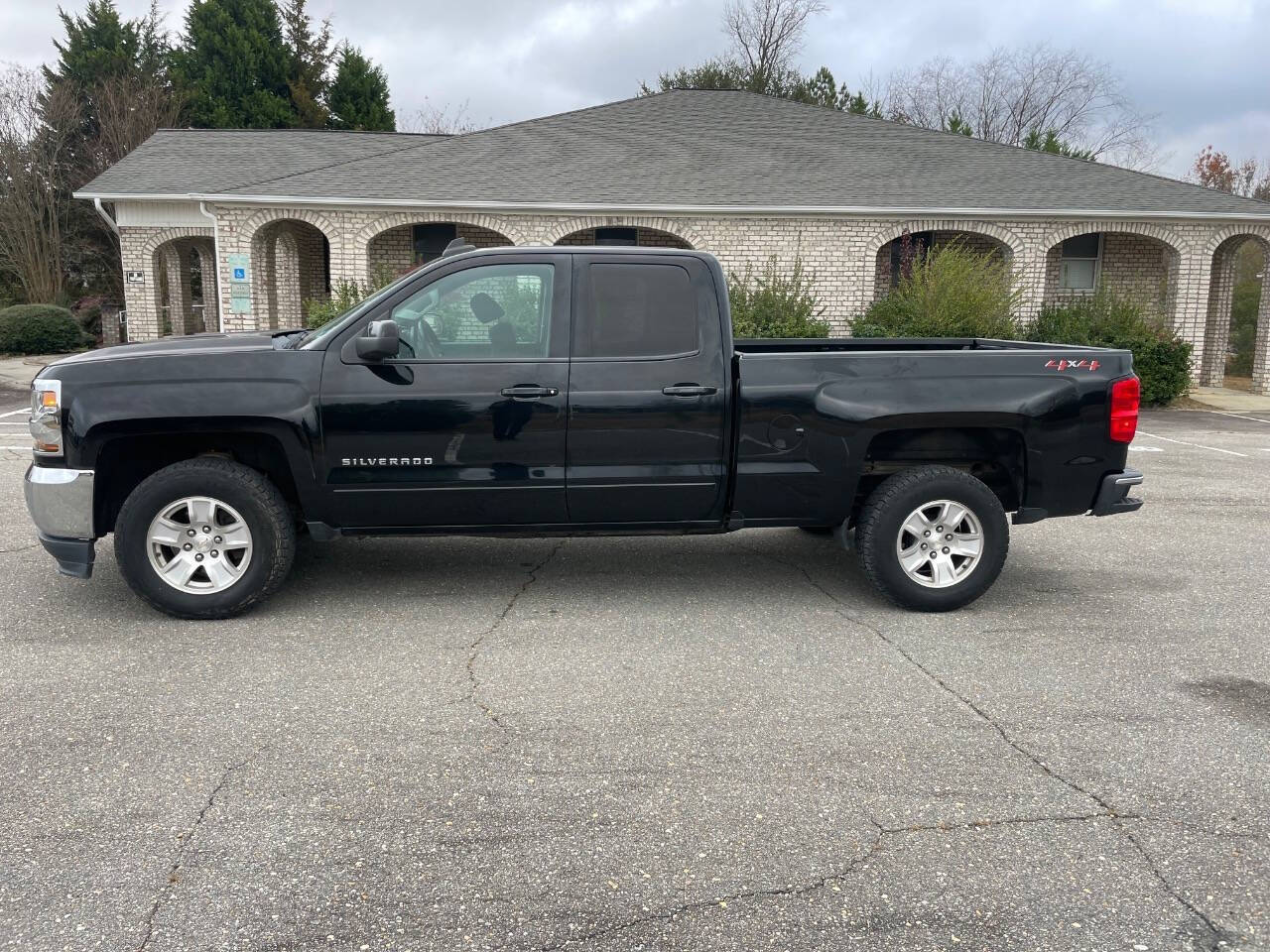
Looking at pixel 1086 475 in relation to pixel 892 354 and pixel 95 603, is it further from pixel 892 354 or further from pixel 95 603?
pixel 95 603

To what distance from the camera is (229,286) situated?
60.8 ft

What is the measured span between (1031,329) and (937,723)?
16.1 m

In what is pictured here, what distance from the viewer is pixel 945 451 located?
5.77 meters

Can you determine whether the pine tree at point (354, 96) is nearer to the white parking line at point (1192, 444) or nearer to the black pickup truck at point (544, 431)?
the white parking line at point (1192, 444)

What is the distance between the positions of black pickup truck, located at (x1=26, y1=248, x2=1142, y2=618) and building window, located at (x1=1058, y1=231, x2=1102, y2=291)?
17297mm

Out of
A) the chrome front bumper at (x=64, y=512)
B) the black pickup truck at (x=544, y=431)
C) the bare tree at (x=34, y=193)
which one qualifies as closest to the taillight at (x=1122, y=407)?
the black pickup truck at (x=544, y=431)

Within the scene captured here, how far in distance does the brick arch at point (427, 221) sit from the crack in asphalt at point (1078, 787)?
14.0 metres

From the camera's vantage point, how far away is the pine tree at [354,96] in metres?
40.3

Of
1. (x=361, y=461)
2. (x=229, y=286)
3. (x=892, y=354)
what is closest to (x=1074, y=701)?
(x=892, y=354)

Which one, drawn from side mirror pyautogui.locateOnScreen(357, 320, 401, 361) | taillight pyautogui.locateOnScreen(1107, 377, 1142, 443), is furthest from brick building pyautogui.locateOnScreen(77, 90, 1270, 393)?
side mirror pyautogui.locateOnScreen(357, 320, 401, 361)

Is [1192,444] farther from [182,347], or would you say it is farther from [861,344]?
[182,347]

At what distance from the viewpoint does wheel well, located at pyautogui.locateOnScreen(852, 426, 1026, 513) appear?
569 centimetres

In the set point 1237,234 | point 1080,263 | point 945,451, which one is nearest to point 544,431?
→ point 945,451

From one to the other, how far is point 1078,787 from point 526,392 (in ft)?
10.1
